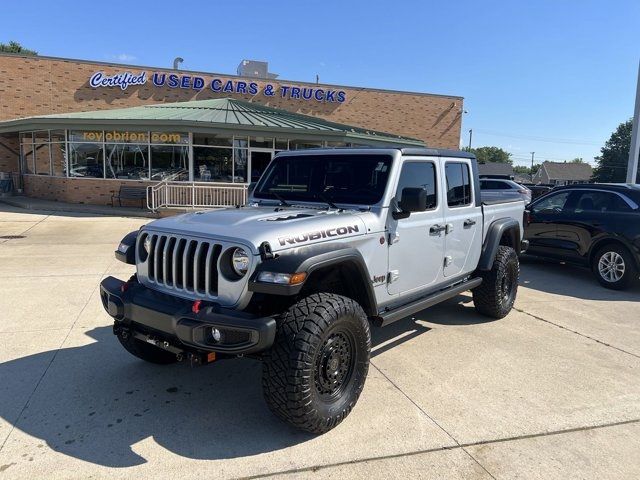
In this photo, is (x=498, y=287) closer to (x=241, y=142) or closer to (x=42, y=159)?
(x=241, y=142)

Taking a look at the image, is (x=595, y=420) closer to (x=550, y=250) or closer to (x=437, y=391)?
(x=437, y=391)

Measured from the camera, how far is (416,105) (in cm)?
2848

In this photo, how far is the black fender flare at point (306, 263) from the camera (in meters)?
3.00

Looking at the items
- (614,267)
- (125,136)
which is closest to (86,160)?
(125,136)

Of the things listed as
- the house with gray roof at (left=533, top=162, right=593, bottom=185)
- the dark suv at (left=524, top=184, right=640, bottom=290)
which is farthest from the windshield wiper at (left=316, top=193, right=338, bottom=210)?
the house with gray roof at (left=533, top=162, right=593, bottom=185)

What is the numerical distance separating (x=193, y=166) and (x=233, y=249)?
1615cm

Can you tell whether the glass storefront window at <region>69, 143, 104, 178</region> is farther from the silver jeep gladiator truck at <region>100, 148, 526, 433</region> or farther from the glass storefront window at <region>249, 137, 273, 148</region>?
the silver jeep gladiator truck at <region>100, 148, 526, 433</region>

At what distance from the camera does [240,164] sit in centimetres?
1978

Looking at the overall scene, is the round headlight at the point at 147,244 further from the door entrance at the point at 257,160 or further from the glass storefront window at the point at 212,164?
the door entrance at the point at 257,160

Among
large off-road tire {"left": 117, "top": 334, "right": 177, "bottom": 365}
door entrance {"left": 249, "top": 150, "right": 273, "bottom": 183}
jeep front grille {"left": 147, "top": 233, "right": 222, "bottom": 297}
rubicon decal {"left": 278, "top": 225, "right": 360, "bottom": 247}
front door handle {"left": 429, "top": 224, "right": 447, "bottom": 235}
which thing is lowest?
large off-road tire {"left": 117, "top": 334, "right": 177, "bottom": 365}

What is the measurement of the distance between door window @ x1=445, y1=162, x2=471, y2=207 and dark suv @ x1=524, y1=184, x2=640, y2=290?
6.67 ft

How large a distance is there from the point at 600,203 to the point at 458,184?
4.61 m

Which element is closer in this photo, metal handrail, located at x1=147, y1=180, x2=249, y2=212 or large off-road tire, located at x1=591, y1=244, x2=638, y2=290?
large off-road tire, located at x1=591, y1=244, x2=638, y2=290

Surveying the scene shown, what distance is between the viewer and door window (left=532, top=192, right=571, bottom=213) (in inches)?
358
